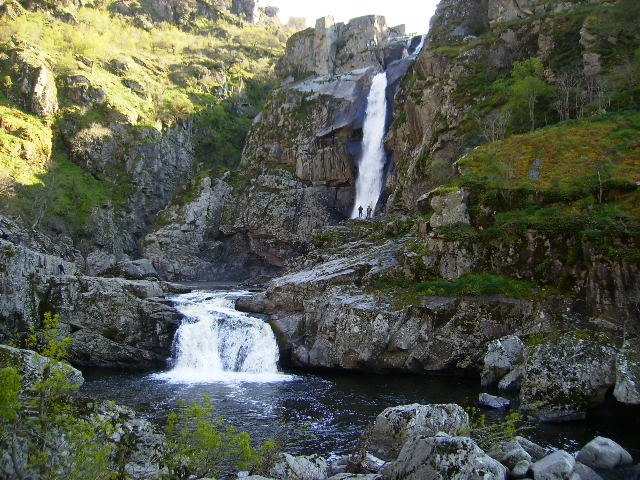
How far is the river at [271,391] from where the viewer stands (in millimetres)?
18453

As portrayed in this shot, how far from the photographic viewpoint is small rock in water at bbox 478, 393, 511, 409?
21.1 metres

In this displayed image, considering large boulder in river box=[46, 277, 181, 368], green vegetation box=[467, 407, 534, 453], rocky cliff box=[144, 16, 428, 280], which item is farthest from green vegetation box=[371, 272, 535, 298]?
rocky cliff box=[144, 16, 428, 280]

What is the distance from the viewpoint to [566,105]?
40.4 meters

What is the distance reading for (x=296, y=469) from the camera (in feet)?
44.7

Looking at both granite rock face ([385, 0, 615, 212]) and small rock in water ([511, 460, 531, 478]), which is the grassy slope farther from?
small rock in water ([511, 460, 531, 478])

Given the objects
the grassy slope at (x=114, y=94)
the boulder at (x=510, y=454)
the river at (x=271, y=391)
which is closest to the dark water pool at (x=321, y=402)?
the river at (x=271, y=391)

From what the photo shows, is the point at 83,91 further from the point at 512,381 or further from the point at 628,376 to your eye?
the point at 628,376

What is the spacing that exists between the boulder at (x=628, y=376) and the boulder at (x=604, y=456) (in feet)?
10.6

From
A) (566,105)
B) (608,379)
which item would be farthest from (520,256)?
(566,105)

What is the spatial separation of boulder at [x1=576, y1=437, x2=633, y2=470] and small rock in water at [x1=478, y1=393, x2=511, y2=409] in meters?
5.60

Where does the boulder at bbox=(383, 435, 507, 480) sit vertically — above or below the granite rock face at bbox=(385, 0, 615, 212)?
below

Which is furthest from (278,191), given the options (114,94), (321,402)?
(321,402)

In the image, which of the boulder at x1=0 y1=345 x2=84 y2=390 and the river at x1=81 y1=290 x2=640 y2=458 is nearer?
the boulder at x1=0 y1=345 x2=84 y2=390

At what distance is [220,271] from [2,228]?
89.5 feet
